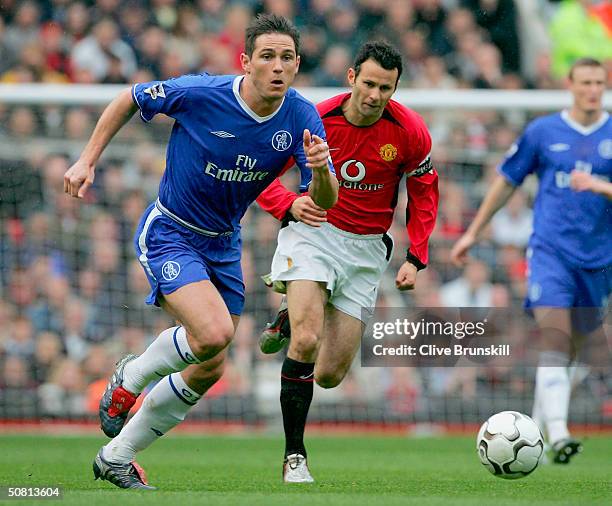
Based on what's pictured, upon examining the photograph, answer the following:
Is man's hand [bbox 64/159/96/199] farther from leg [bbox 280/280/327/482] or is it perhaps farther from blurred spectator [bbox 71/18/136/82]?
blurred spectator [bbox 71/18/136/82]

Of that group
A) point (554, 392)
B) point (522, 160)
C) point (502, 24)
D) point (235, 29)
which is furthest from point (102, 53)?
point (554, 392)

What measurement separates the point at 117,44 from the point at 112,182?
2.56 m

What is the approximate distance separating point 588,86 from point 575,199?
0.85m

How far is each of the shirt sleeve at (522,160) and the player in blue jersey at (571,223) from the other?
0.01 meters

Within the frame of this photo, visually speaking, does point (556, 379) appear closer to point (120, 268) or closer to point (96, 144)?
point (96, 144)

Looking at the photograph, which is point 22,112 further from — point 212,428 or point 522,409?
point 522,409

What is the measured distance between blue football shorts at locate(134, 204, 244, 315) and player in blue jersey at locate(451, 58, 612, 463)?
3.02 metres

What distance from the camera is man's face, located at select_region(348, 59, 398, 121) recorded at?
763 cm

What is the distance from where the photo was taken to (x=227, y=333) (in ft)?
21.7

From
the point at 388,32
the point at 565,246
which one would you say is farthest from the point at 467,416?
the point at 388,32

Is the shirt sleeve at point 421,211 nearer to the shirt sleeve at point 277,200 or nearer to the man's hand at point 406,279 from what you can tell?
the man's hand at point 406,279

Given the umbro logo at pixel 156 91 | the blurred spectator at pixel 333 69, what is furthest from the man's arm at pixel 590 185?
the blurred spectator at pixel 333 69

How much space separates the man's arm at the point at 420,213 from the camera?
826cm

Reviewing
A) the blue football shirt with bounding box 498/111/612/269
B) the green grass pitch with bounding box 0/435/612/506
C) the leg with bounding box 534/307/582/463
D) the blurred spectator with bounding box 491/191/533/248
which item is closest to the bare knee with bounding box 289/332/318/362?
the green grass pitch with bounding box 0/435/612/506
